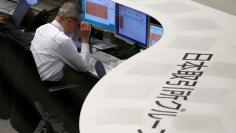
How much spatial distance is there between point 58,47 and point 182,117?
2661 mm

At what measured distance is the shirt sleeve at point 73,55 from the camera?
4172 millimetres

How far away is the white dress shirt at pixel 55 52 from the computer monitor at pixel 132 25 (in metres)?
0.43

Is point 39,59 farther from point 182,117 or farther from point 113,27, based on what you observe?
point 182,117

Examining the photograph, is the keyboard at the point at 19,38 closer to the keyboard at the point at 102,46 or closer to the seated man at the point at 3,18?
the keyboard at the point at 102,46

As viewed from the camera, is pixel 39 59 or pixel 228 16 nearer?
pixel 228 16

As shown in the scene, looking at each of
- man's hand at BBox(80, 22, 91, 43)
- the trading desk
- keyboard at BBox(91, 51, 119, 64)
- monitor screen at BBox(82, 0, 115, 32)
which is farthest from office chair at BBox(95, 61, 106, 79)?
the trading desk

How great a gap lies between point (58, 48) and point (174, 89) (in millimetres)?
2453

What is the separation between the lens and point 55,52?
168 inches

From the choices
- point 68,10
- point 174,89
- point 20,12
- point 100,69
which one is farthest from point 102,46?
point 174,89

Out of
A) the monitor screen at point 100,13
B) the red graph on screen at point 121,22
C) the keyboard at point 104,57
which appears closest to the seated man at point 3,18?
the monitor screen at point 100,13

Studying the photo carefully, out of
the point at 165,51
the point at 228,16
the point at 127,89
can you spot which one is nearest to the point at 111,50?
the point at 228,16

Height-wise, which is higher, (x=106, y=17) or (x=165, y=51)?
(x=165, y=51)

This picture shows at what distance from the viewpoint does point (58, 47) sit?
4.20 metres

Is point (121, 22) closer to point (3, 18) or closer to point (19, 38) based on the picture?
point (19, 38)
